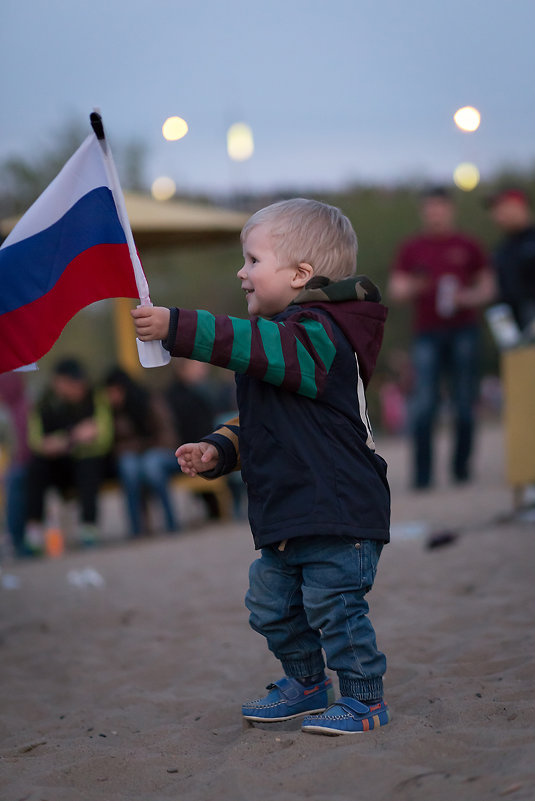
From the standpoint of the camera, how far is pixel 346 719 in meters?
2.58

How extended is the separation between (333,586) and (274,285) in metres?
0.82

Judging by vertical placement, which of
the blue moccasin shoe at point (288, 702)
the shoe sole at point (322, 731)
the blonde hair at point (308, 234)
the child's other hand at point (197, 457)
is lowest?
the shoe sole at point (322, 731)

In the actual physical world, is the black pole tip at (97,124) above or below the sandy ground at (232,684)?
above

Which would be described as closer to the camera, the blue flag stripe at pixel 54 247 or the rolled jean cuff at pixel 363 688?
the rolled jean cuff at pixel 363 688

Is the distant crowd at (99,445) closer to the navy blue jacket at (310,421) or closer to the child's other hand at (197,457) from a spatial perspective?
the child's other hand at (197,457)

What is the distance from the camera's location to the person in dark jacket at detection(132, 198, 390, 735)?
251 centimetres

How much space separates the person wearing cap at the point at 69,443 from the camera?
7.78 meters

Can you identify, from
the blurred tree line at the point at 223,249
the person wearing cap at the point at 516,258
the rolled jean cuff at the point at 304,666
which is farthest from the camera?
the blurred tree line at the point at 223,249

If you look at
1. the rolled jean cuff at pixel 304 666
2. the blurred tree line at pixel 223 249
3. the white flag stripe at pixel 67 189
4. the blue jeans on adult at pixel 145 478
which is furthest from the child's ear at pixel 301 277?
the blurred tree line at pixel 223 249

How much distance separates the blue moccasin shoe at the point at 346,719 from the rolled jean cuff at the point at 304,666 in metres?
0.18

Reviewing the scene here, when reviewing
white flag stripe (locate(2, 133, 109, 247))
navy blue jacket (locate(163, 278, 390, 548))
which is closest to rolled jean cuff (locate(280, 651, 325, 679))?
navy blue jacket (locate(163, 278, 390, 548))

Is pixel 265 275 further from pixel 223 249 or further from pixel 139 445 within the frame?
pixel 223 249

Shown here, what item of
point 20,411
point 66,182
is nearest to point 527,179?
point 20,411

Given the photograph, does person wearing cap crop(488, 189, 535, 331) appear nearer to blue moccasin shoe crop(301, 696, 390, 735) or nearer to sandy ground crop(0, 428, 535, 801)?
sandy ground crop(0, 428, 535, 801)
